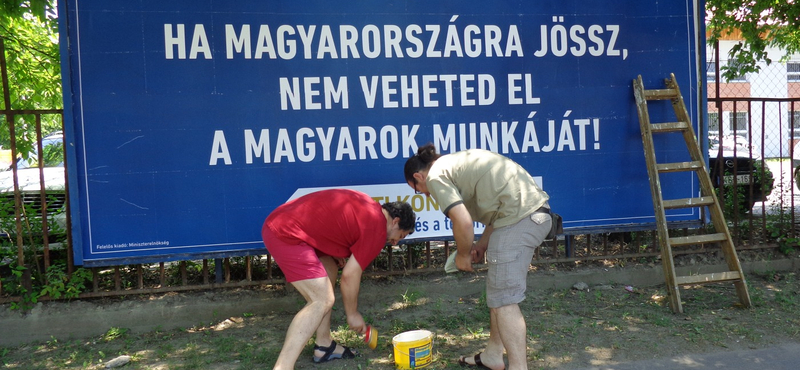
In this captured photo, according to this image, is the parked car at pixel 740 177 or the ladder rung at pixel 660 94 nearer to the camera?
the ladder rung at pixel 660 94

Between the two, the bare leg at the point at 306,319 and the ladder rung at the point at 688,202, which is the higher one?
the ladder rung at the point at 688,202

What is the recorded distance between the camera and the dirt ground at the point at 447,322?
4.20m

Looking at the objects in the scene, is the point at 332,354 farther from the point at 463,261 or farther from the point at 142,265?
the point at 142,265

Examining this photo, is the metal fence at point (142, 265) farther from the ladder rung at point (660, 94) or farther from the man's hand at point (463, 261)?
the man's hand at point (463, 261)

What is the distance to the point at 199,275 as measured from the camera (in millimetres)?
5422

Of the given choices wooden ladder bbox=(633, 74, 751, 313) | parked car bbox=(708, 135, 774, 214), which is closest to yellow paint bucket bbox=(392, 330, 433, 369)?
wooden ladder bbox=(633, 74, 751, 313)

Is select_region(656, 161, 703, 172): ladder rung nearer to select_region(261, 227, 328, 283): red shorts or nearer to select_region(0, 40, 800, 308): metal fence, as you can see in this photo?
select_region(0, 40, 800, 308): metal fence

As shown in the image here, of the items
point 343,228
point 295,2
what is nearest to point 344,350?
point 343,228

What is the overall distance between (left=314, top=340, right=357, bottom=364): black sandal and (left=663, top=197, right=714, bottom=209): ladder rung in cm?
281

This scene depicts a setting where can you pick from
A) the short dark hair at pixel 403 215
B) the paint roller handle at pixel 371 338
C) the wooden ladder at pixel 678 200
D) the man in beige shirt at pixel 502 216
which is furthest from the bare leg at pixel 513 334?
the wooden ladder at pixel 678 200

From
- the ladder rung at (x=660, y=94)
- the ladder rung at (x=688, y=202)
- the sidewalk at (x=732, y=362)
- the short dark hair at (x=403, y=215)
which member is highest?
the ladder rung at (x=660, y=94)

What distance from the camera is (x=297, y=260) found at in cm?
360

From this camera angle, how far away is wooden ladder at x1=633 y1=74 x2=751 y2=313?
16.2 feet

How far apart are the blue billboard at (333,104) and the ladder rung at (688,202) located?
33 centimetres
